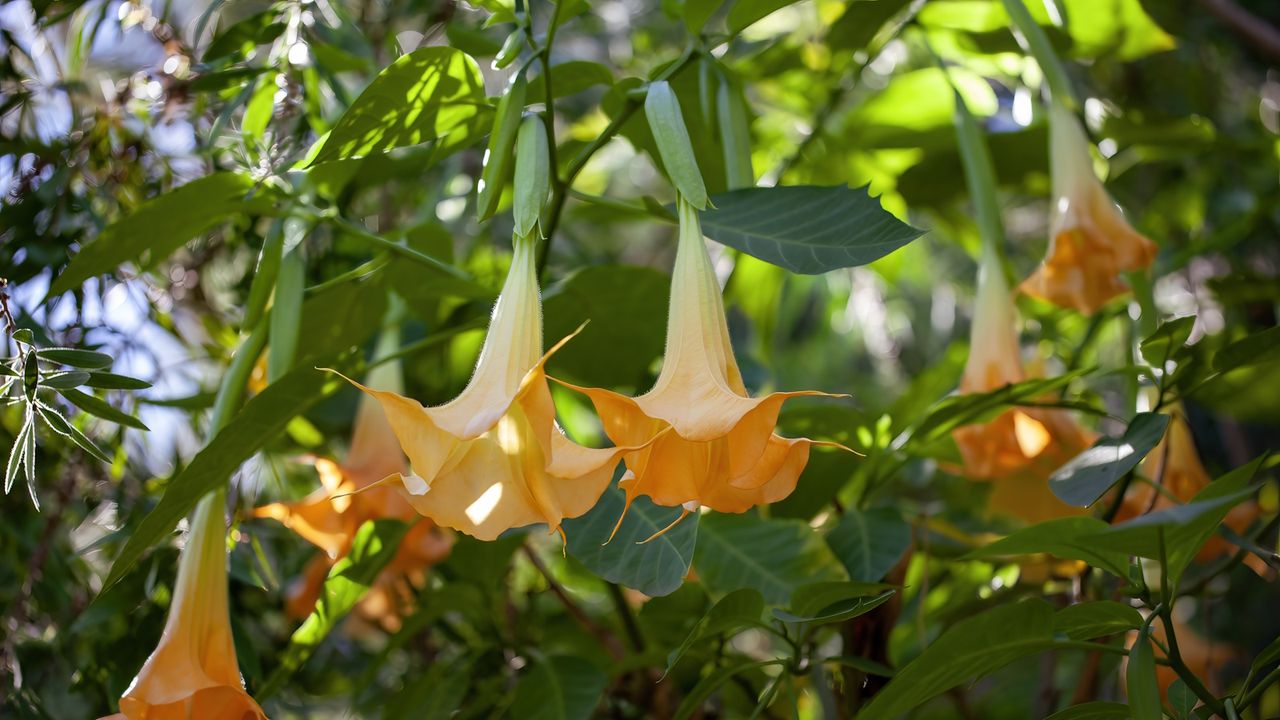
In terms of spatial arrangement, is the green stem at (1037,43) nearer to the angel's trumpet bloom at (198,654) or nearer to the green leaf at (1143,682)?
the green leaf at (1143,682)

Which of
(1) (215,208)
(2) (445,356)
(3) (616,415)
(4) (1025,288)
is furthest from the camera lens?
(2) (445,356)

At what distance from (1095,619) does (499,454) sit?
0.96ft

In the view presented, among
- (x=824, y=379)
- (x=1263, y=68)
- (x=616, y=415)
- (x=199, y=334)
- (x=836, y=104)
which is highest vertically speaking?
(x=616, y=415)

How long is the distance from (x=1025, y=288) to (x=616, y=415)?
39 centimetres

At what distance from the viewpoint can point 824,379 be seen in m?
1.35

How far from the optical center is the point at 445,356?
957mm

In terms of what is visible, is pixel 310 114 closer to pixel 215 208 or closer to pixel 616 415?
pixel 215 208

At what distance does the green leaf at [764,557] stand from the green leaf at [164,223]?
0.34 m

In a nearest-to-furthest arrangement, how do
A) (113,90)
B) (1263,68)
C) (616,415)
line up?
(616,415), (113,90), (1263,68)

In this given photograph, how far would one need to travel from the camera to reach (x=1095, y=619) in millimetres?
480

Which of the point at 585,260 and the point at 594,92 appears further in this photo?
the point at 594,92

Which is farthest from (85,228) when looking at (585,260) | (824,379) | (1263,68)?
(1263,68)

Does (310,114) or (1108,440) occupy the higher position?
(310,114)

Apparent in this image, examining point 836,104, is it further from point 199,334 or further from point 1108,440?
point 199,334
